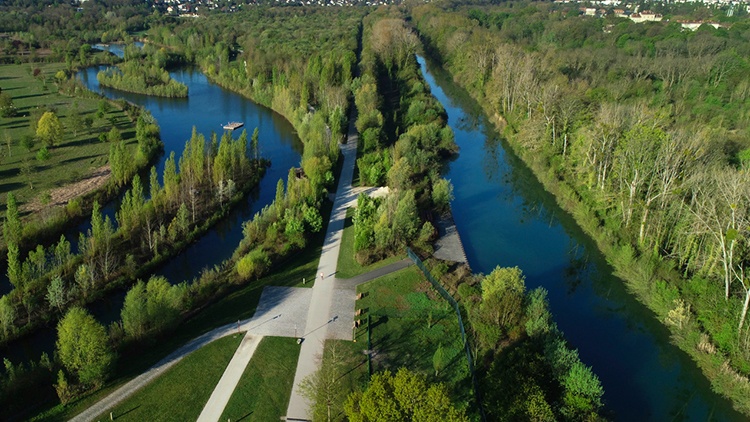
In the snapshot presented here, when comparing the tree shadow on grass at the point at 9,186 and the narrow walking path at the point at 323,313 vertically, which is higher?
the tree shadow on grass at the point at 9,186

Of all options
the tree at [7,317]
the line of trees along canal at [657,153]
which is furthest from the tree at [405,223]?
the tree at [7,317]

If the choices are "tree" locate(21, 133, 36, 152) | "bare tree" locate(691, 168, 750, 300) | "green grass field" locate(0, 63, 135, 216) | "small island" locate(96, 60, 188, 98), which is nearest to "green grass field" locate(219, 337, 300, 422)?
"bare tree" locate(691, 168, 750, 300)

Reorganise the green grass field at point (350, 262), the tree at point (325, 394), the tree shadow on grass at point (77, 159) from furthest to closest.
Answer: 1. the tree shadow on grass at point (77, 159)
2. the green grass field at point (350, 262)
3. the tree at point (325, 394)

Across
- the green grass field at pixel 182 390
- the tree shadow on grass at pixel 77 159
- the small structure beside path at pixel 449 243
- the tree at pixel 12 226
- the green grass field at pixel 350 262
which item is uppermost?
the tree at pixel 12 226

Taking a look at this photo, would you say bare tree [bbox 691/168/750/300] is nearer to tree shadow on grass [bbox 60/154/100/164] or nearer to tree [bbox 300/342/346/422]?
tree [bbox 300/342/346/422]

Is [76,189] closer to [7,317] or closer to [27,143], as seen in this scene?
[27,143]

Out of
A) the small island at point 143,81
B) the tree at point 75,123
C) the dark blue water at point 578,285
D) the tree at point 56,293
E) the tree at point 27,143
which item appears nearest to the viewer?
the dark blue water at point 578,285

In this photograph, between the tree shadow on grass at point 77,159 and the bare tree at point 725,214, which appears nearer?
the bare tree at point 725,214

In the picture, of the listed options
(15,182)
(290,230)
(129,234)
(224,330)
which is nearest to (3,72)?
(15,182)

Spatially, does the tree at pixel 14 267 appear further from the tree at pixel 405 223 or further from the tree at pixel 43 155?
the tree at pixel 43 155
